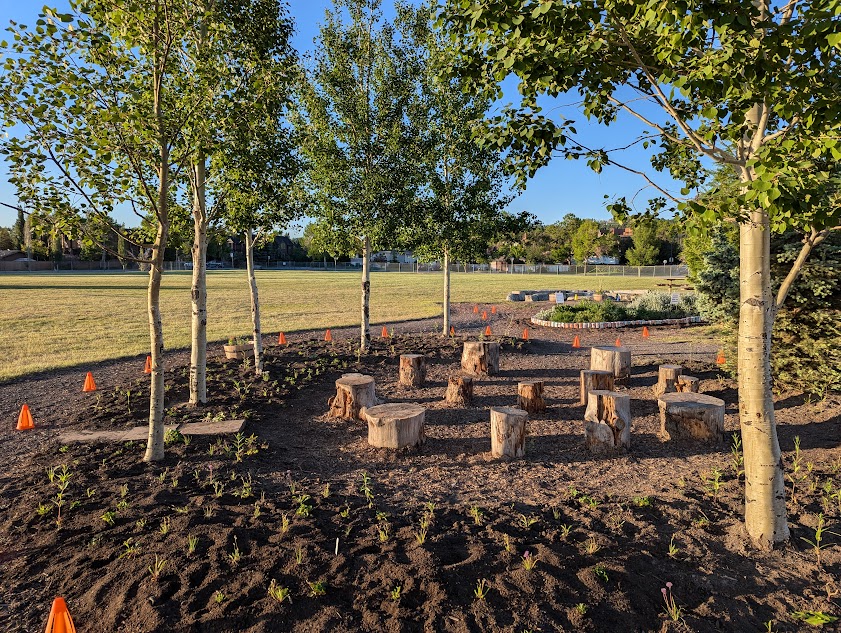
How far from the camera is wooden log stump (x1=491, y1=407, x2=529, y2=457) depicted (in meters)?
5.98

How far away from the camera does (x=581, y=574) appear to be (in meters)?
3.44

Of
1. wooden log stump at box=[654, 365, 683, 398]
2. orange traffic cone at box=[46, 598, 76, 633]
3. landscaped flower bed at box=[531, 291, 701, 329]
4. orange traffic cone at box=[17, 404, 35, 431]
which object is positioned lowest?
orange traffic cone at box=[17, 404, 35, 431]

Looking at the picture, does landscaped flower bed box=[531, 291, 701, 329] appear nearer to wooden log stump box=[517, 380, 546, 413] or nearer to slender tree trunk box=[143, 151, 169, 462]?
wooden log stump box=[517, 380, 546, 413]

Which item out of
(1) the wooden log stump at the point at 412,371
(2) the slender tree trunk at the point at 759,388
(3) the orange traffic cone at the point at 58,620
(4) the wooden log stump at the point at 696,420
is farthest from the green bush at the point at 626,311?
(3) the orange traffic cone at the point at 58,620

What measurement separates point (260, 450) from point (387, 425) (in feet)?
5.09

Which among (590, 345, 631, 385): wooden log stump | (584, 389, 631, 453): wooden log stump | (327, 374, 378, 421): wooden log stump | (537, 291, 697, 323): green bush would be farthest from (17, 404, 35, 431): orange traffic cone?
(537, 291, 697, 323): green bush

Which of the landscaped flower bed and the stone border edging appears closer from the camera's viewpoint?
the stone border edging

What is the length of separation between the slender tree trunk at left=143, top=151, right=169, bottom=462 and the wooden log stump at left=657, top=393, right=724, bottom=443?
6096mm

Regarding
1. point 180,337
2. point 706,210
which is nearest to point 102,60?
point 706,210

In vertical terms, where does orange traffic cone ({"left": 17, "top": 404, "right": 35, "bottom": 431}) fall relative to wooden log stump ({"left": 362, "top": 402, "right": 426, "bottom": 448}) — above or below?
below

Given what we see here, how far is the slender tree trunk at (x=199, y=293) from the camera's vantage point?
734cm

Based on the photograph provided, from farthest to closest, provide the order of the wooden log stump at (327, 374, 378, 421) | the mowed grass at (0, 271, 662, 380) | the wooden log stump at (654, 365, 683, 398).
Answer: the mowed grass at (0, 271, 662, 380) < the wooden log stump at (654, 365, 683, 398) < the wooden log stump at (327, 374, 378, 421)

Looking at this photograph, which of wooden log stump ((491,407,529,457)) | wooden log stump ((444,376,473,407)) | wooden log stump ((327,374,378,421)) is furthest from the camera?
wooden log stump ((444,376,473,407))

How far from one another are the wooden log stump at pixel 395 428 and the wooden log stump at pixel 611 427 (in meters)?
2.12
